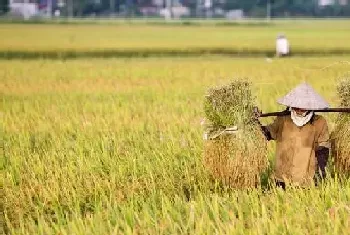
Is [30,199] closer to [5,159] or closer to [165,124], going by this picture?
[5,159]

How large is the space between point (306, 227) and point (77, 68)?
566 inches

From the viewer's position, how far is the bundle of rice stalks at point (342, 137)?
523 cm

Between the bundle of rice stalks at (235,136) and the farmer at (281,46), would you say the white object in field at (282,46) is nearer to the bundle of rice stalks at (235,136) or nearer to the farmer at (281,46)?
the farmer at (281,46)

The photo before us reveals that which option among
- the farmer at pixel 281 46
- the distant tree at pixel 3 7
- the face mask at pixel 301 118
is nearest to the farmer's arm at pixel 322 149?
the face mask at pixel 301 118

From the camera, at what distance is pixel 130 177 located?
5762 millimetres

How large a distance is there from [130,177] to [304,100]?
155 centimetres

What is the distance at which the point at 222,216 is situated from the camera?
4.32 m

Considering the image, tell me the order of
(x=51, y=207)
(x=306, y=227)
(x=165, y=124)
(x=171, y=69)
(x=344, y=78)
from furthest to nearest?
(x=171, y=69), (x=165, y=124), (x=344, y=78), (x=51, y=207), (x=306, y=227)

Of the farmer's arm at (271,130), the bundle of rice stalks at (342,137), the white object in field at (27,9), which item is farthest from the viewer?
the white object in field at (27,9)

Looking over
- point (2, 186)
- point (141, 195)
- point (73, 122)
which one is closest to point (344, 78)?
point (141, 195)

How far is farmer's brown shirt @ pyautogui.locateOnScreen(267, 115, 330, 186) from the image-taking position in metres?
4.92

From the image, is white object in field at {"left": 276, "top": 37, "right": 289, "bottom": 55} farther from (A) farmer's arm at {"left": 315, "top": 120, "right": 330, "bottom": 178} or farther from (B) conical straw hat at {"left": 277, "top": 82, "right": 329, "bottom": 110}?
(B) conical straw hat at {"left": 277, "top": 82, "right": 329, "bottom": 110}

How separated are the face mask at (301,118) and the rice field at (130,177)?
1.09ft

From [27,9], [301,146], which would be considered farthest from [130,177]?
[27,9]
